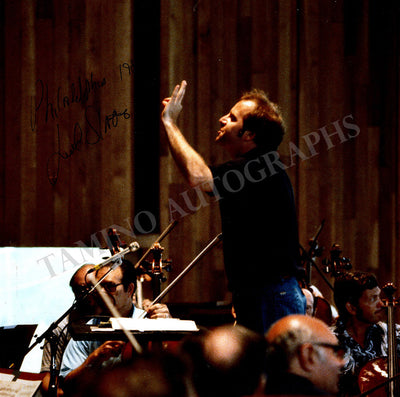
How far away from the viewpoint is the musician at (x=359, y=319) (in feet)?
11.2

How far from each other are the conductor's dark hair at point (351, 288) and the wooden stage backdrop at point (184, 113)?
148 centimetres

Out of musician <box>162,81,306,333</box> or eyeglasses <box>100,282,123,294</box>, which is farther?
eyeglasses <box>100,282,123,294</box>

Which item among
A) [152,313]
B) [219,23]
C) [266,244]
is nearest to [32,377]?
[152,313]

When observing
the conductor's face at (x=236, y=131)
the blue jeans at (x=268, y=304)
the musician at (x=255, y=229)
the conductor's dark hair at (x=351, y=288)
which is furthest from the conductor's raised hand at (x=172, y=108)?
the conductor's dark hair at (x=351, y=288)

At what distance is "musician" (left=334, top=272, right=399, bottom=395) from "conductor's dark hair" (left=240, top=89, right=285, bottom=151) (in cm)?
140

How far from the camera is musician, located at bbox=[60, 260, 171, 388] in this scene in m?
2.73

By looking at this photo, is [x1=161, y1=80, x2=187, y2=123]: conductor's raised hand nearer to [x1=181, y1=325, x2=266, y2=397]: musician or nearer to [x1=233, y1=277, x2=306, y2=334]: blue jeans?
[x1=233, y1=277, x2=306, y2=334]: blue jeans

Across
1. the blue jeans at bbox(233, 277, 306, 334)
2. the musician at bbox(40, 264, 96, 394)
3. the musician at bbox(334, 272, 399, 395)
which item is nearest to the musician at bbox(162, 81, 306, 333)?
the blue jeans at bbox(233, 277, 306, 334)

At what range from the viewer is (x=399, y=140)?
5.36 m

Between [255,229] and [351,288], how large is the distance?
1667 mm

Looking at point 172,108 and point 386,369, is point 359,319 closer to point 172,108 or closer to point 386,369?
point 386,369

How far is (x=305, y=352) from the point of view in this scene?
1.47 metres

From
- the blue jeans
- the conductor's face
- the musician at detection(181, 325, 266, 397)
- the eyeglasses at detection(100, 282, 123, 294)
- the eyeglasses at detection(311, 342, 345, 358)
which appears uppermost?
the conductor's face

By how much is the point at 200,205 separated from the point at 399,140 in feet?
6.30
